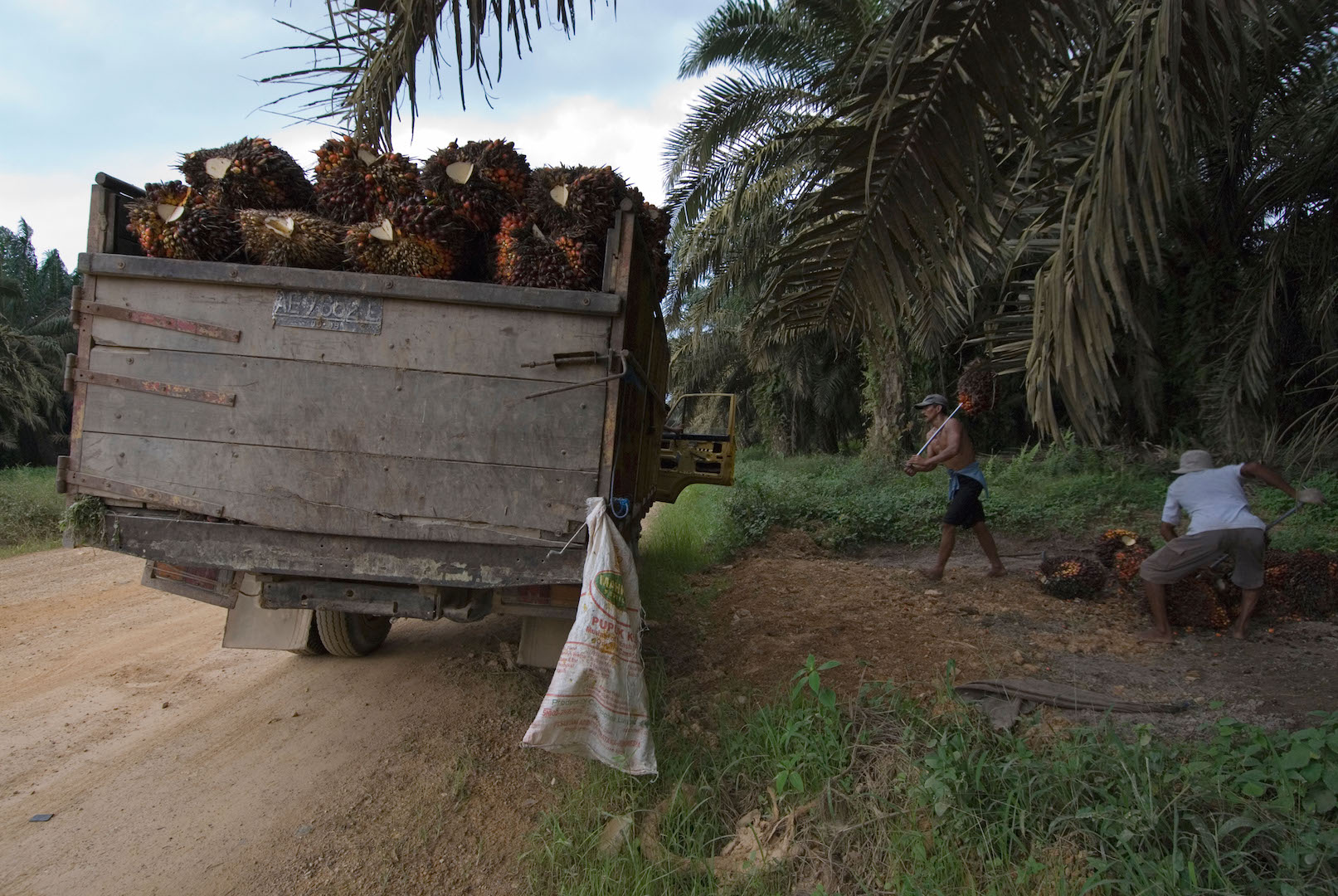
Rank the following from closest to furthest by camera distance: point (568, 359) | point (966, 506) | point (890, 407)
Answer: point (568, 359)
point (966, 506)
point (890, 407)

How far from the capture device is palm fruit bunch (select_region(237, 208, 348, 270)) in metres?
3.32

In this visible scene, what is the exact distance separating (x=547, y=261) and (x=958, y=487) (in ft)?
14.2

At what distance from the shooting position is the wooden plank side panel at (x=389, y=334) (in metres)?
3.25

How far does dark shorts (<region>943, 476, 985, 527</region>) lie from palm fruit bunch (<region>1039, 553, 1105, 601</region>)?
0.73m

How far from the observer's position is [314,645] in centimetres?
469

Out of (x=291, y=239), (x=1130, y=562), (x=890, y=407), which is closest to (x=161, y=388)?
(x=291, y=239)

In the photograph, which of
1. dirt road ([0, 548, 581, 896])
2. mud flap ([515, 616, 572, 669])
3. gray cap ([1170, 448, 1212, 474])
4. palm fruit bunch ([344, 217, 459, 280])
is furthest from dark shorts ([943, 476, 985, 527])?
palm fruit bunch ([344, 217, 459, 280])

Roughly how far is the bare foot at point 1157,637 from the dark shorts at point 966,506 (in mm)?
1641

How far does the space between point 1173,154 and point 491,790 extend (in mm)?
3461

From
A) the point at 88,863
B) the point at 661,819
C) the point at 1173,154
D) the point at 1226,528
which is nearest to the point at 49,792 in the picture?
the point at 88,863

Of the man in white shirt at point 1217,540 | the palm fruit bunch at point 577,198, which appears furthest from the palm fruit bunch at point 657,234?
the man in white shirt at point 1217,540

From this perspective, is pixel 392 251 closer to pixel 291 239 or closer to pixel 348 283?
pixel 348 283

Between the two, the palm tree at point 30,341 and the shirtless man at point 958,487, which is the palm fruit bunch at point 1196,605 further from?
the palm tree at point 30,341

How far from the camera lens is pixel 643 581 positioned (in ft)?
21.3
